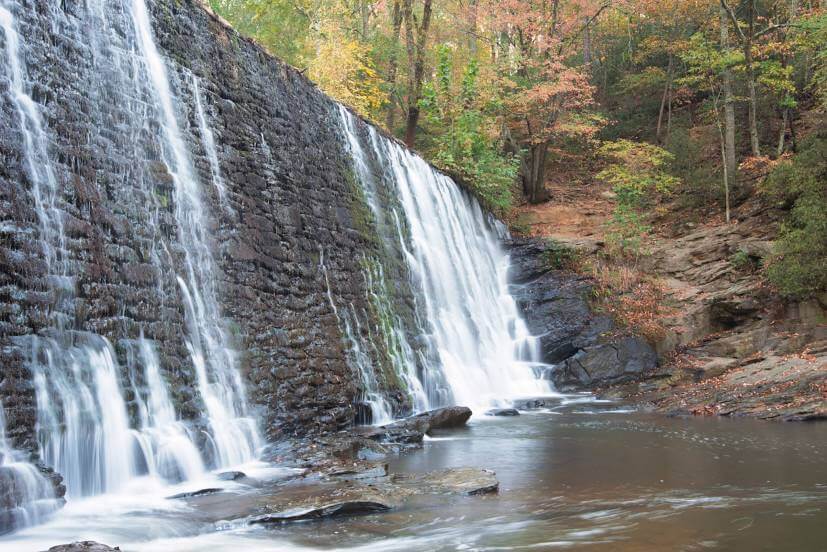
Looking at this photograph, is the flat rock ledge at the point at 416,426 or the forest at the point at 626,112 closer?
the flat rock ledge at the point at 416,426

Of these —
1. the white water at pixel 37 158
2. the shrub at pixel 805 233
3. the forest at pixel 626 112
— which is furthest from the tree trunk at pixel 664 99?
the white water at pixel 37 158

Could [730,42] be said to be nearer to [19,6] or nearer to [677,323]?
[677,323]

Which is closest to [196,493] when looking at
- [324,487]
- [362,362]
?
[324,487]

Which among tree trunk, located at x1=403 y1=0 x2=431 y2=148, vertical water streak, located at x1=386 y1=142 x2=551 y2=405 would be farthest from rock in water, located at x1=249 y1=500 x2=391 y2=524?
tree trunk, located at x1=403 y1=0 x2=431 y2=148

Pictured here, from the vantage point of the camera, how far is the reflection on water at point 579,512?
4559 mm

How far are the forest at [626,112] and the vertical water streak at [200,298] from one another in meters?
9.56

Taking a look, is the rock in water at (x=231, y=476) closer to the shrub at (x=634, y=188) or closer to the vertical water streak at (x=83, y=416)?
the vertical water streak at (x=83, y=416)

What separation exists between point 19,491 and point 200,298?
3.21 m

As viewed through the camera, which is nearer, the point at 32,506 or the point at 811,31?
the point at 32,506

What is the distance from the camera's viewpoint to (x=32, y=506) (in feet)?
17.2

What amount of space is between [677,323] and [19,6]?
1378 cm

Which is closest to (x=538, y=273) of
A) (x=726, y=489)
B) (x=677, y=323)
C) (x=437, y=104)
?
(x=677, y=323)

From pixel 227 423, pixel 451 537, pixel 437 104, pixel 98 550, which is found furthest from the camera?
pixel 437 104

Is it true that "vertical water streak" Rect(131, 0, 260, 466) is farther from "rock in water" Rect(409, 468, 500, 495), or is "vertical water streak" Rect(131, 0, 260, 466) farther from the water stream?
"rock in water" Rect(409, 468, 500, 495)
